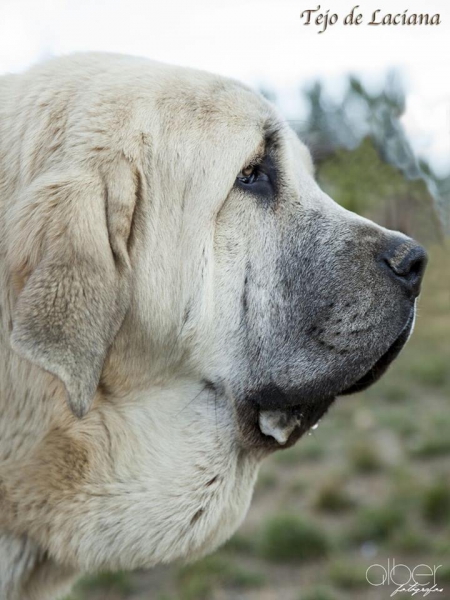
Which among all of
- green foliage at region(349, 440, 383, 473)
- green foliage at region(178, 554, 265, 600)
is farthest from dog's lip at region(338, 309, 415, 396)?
green foliage at region(349, 440, 383, 473)

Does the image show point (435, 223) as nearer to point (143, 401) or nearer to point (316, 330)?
point (316, 330)

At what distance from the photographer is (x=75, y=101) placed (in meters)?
2.63

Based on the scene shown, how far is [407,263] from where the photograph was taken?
2.75 m

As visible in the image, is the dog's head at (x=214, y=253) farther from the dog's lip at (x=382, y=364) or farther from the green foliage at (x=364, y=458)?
the green foliage at (x=364, y=458)

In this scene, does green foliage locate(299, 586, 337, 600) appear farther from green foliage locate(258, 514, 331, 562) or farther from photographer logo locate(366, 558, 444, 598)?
green foliage locate(258, 514, 331, 562)

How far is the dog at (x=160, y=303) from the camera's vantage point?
2.46 m

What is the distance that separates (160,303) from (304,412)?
0.63 metres

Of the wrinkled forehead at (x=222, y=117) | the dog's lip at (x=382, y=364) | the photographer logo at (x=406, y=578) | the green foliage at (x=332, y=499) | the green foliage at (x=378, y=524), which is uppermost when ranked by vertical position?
the wrinkled forehead at (x=222, y=117)

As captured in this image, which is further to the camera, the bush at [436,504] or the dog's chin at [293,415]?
the bush at [436,504]

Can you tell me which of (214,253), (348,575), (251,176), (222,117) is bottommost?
(348,575)

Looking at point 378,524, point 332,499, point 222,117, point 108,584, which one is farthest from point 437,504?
point 222,117

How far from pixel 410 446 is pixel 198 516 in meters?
3.19

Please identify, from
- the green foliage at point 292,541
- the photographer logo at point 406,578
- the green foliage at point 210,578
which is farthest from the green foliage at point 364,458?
the green foliage at point 210,578

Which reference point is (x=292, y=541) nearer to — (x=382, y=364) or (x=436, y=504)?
(x=436, y=504)
